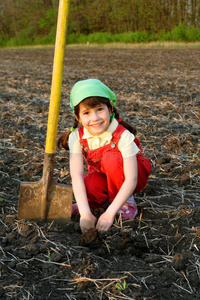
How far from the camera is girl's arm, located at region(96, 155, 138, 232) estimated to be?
6.89 ft

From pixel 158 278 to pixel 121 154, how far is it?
2.81 ft

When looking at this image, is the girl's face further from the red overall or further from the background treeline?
the background treeline

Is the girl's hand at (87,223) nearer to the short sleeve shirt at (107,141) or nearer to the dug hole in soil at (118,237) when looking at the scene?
the dug hole in soil at (118,237)

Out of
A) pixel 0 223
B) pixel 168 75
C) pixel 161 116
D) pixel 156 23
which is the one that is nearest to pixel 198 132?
pixel 161 116

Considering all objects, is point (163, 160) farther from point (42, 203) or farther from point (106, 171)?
point (42, 203)

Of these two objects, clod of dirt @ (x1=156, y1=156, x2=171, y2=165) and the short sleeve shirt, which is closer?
the short sleeve shirt

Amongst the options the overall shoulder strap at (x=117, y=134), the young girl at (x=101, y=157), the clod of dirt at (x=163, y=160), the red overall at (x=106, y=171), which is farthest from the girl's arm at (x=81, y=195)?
the clod of dirt at (x=163, y=160)

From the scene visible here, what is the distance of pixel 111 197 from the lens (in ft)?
7.82

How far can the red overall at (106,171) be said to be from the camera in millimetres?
2230

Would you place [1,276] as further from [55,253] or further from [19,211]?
[19,211]

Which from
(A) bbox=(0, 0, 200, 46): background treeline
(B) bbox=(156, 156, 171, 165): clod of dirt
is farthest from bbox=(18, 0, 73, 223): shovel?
(A) bbox=(0, 0, 200, 46): background treeline

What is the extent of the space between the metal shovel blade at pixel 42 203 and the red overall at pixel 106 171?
20 cm

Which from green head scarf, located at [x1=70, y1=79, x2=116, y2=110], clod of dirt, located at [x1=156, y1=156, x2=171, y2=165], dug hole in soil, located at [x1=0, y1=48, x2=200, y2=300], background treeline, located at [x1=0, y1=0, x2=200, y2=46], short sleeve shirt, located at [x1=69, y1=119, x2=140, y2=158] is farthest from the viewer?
background treeline, located at [x1=0, y1=0, x2=200, y2=46]

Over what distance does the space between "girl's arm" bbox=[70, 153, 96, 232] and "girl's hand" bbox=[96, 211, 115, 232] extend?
46 millimetres
